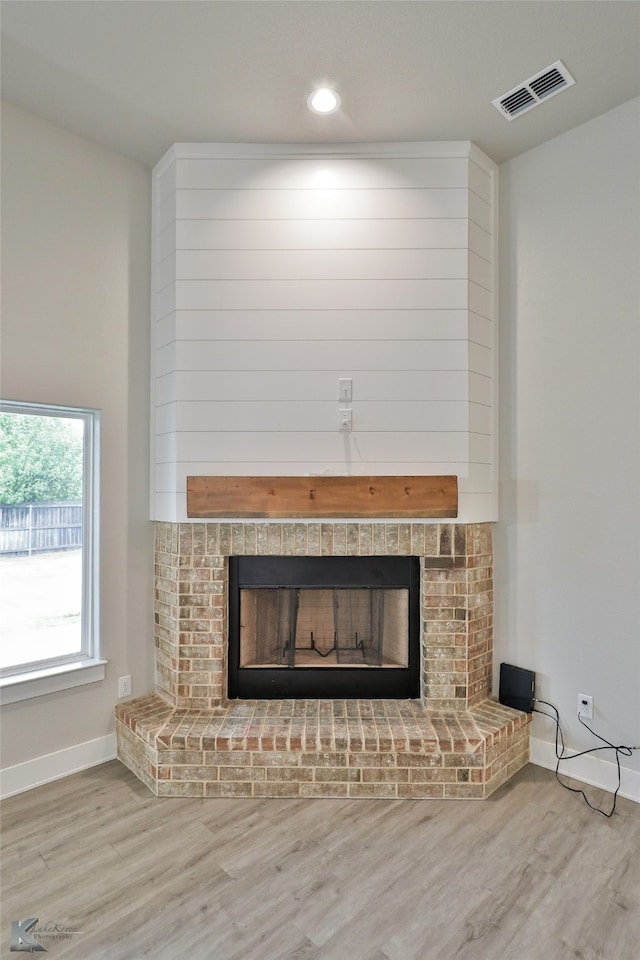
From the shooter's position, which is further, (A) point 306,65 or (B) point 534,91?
(B) point 534,91

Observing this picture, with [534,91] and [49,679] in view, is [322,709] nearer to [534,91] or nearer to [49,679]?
[49,679]

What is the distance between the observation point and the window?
7.99 feet

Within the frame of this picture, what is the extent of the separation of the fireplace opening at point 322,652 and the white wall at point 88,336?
0.54 m

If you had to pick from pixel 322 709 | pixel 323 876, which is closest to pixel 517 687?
pixel 322 709

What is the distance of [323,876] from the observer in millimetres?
1859

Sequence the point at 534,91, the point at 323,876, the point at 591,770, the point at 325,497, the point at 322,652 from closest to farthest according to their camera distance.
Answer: the point at 323,876
the point at 534,91
the point at 591,770
the point at 325,497
the point at 322,652

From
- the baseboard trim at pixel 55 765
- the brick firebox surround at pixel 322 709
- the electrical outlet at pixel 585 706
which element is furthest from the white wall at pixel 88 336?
the electrical outlet at pixel 585 706

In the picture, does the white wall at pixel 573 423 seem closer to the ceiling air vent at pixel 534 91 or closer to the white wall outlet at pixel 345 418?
the ceiling air vent at pixel 534 91

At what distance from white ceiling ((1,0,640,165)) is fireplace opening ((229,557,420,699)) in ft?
6.99

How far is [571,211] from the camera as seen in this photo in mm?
2570

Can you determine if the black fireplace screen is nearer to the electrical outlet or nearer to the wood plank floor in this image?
the wood plank floor

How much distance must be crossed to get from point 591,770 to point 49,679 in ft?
8.45

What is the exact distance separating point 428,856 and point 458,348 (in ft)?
7.16

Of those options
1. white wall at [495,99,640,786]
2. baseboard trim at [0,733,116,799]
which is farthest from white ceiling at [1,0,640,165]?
baseboard trim at [0,733,116,799]
